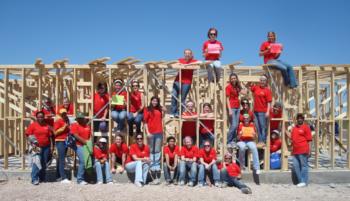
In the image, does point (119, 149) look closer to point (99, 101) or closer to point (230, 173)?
point (99, 101)

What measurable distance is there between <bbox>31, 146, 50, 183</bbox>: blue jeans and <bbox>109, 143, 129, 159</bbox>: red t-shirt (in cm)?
156

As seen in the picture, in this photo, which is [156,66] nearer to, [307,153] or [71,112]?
[71,112]

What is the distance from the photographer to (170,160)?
9383 millimetres

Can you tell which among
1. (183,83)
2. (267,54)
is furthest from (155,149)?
(267,54)

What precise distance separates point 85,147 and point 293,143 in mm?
5228

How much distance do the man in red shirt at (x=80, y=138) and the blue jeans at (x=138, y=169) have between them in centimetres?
111

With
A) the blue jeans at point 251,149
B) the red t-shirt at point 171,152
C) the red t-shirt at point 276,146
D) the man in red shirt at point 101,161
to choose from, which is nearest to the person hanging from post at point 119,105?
the man in red shirt at point 101,161

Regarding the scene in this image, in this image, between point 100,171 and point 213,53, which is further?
point 213,53

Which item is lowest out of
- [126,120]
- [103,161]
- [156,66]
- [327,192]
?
[327,192]

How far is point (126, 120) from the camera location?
9844 millimetres

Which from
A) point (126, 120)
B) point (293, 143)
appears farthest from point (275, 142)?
point (126, 120)

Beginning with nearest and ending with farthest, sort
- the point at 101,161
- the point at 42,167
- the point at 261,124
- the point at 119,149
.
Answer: the point at 42,167, the point at 101,161, the point at 119,149, the point at 261,124

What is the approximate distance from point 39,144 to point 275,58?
658 centimetres

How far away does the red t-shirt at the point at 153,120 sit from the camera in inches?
372
